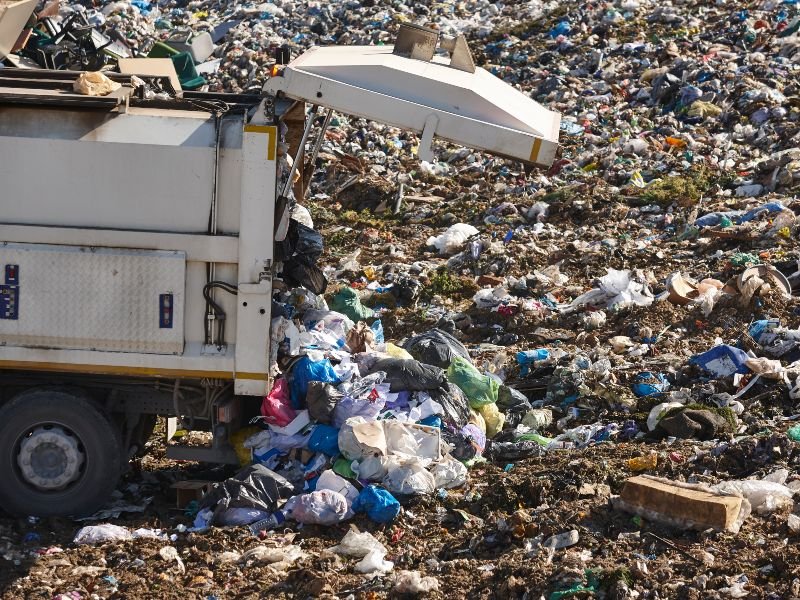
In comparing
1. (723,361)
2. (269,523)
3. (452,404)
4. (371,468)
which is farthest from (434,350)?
(269,523)

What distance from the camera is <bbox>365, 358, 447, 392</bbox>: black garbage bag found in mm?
6125

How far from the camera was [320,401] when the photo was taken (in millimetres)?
5816

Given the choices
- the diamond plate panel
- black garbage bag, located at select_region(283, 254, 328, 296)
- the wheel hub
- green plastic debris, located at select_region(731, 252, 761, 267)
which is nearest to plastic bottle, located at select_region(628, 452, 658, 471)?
black garbage bag, located at select_region(283, 254, 328, 296)

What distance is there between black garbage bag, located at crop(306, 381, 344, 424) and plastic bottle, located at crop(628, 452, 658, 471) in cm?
154

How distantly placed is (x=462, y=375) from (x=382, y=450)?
1.16 metres

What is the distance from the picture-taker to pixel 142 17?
19.1 metres

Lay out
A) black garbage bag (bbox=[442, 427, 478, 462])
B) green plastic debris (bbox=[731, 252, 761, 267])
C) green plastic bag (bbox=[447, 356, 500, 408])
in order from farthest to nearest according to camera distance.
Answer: green plastic debris (bbox=[731, 252, 761, 267])
green plastic bag (bbox=[447, 356, 500, 408])
black garbage bag (bbox=[442, 427, 478, 462])

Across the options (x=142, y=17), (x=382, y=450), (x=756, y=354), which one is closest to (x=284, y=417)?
(x=382, y=450)

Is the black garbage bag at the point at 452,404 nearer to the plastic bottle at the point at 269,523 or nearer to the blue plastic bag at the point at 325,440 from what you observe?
the blue plastic bag at the point at 325,440

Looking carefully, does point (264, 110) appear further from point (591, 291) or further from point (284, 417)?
point (591, 291)

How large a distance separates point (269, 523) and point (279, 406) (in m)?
0.70

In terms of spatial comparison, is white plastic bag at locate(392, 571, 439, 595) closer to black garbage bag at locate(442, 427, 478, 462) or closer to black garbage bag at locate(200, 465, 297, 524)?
black garbage bag at locate(200, 465, 297, 524)

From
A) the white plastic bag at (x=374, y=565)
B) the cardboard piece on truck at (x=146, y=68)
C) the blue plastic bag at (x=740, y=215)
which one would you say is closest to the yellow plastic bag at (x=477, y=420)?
the white plastic bag at (x=374, y=565)

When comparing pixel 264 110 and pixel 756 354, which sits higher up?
pixel 264 110
